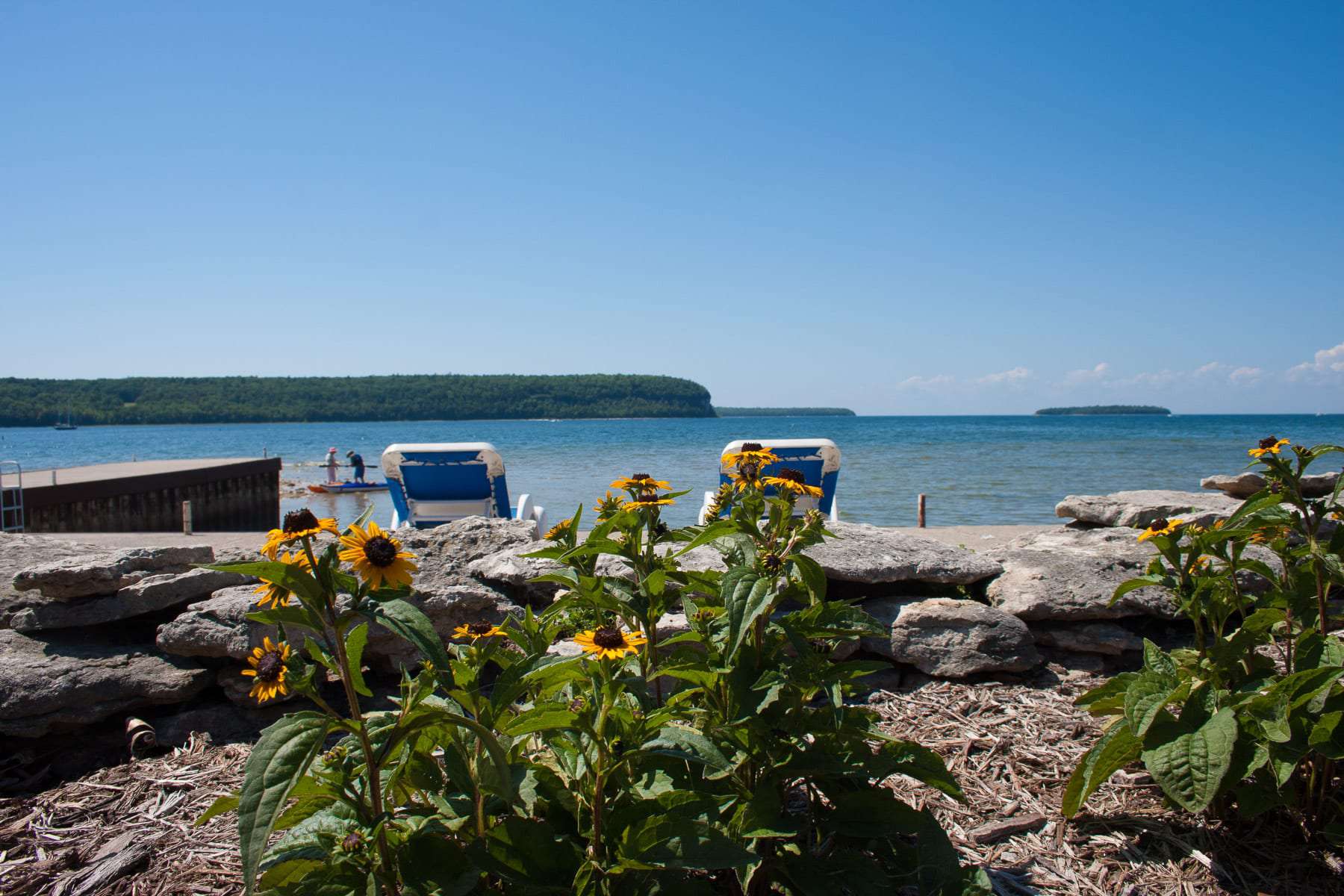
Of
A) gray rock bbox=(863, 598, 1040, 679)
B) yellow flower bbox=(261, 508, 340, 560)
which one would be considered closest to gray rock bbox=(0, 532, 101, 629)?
yellow flower bbox=(261, 508, 340, 560)

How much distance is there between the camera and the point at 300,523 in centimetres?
128

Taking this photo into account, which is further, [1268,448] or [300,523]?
[1268,448]

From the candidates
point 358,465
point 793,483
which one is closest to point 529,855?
point 793,483

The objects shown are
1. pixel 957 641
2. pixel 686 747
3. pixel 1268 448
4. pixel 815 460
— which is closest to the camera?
pixel 686 747

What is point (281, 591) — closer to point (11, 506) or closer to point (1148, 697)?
point (1148, 697)

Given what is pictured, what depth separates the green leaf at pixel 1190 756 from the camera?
1.78m

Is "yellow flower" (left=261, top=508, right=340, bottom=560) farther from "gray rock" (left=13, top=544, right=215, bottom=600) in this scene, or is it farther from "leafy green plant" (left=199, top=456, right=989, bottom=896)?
"gray rock" (left=13, top=544, right=215, bottom=600)

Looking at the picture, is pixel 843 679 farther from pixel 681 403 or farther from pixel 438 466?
pixel 681 403

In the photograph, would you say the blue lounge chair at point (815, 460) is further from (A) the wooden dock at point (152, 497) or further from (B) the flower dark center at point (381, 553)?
(A) the wooden dock at point (152, 497)

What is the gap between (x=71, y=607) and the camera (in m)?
3.28

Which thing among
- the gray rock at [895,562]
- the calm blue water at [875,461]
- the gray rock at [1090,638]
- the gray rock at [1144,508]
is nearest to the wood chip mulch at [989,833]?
the gray rock at [1090,638]

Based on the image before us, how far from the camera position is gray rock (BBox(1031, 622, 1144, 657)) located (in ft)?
10.8

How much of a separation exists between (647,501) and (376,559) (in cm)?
82

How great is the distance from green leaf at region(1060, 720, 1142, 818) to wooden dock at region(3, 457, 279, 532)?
1554cm
